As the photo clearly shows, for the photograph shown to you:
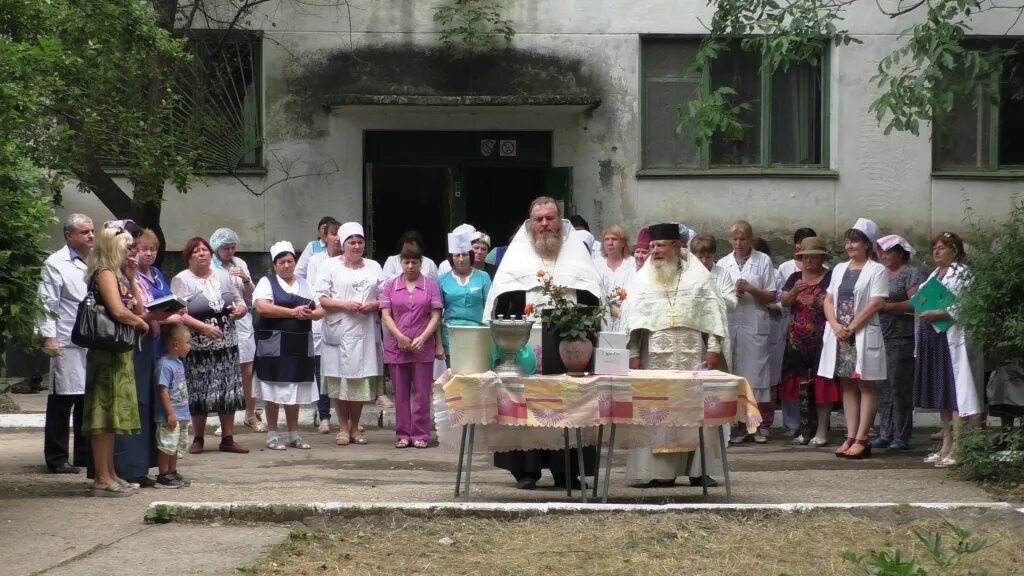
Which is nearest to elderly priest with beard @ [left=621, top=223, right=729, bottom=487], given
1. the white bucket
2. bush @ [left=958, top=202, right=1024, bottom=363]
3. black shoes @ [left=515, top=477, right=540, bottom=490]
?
black shoes @ [left=515, top=477, right=540, bottom=490]

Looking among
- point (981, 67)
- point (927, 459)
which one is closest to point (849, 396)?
point (927, 459)

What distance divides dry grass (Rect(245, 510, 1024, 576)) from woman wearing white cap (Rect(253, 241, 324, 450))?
4.03 m

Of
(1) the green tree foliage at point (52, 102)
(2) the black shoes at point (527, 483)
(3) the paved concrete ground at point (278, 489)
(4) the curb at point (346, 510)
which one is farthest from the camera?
(2) the black shoes at point (527, 483)

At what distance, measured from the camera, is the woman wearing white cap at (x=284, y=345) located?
12047 mm

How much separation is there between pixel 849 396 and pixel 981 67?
2.96 metres

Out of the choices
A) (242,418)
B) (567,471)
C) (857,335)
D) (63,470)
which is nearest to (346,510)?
(567,471)

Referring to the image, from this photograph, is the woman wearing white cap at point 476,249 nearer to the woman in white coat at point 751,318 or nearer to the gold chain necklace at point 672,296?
the woman in white coat at point 751,318

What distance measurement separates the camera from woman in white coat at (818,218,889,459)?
37.6 feet

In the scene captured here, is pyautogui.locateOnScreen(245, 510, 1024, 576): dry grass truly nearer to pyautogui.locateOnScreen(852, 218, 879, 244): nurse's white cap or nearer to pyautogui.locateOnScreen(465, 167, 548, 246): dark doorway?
pyautogui.locateOnScreen(852, 218, 879, 244): nurse's white cap

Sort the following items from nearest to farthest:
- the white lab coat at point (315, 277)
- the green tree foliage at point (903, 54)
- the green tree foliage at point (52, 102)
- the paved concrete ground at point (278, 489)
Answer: the paved concrete ground at point (278, 489) < the green tree foliage at point (52, 102) < the green tree foliage at point (903, 54) < the white lab coat at point (315, 277)

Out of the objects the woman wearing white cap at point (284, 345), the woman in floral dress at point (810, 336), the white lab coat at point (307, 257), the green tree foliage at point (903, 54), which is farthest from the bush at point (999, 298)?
the white lab coat at point (307, 257)

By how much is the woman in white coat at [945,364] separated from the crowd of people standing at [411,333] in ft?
0.05

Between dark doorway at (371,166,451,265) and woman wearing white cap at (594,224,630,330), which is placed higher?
dark doorway at (371,166,451,265)

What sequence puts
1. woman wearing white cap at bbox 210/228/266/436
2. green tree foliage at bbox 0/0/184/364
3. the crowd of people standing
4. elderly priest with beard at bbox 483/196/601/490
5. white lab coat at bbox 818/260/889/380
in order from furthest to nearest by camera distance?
woman wearing white cap at bbox 210/228/266/436, white lab coat at bbox 818/260/889/380, the crowd of people standing, elderly priest with beard at bbox 483/196/601/490, green tree foliage at bbox 0/0/184/364
